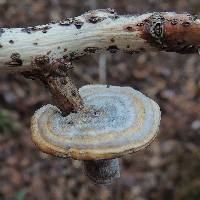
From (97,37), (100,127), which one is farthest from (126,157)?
(97,37)

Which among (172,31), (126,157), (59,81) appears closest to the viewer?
(172,31)

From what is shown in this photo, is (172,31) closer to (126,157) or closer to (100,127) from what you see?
(100,127)

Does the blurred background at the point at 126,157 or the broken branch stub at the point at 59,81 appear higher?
the broken branch stub at the point at 59,81

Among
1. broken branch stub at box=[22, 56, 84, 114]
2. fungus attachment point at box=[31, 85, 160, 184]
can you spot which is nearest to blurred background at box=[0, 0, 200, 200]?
fungus attachment point at box=[31, 85, 160, 184]

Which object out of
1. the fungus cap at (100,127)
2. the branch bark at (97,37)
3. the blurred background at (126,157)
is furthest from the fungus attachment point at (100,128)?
the blurred background at (126,157)

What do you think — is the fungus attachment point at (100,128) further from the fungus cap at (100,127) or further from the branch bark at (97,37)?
the branch bark at (97,37)

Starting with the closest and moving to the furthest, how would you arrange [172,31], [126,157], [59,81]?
1. [172,31]
2. [59,81]
3. [126,157]

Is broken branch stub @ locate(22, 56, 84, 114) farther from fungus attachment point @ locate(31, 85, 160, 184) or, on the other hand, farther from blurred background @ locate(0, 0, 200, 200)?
blurred background @ locate(0, 0, 200, 200)

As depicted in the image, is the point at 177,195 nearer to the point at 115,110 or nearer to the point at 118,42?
the point at 115,110
